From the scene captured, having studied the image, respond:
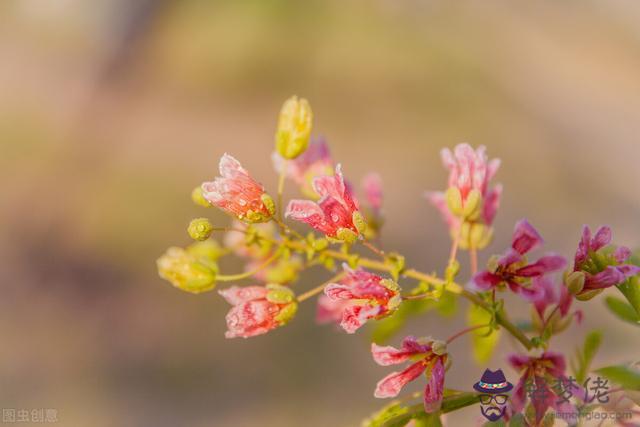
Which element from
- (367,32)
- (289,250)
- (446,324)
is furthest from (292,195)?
(289,250)

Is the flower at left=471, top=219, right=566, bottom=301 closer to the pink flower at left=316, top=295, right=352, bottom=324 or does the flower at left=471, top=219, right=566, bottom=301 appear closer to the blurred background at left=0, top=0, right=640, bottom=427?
the pink flower at left=316, top=295, right=352, bottom=324

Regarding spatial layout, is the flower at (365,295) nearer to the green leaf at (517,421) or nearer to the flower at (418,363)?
the flower at (418,363)

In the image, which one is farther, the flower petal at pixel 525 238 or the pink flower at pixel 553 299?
the pink flower at pixel 553 299

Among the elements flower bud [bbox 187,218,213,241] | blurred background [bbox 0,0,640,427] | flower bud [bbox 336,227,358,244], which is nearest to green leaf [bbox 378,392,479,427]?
flower bud [bbox 336,227,358,244]

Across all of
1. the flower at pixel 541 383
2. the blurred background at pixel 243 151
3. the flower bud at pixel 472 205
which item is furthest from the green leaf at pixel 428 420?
the blurred background at pixel 243 151

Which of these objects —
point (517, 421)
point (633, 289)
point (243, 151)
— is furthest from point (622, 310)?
point (243, 151)

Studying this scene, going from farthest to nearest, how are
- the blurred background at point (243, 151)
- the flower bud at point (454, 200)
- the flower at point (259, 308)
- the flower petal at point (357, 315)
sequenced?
the blurred background at point (243, 151)
the flower bud at point (454, 200)
the flower at point (259, 308)
the flower petal at point (357, 315)
